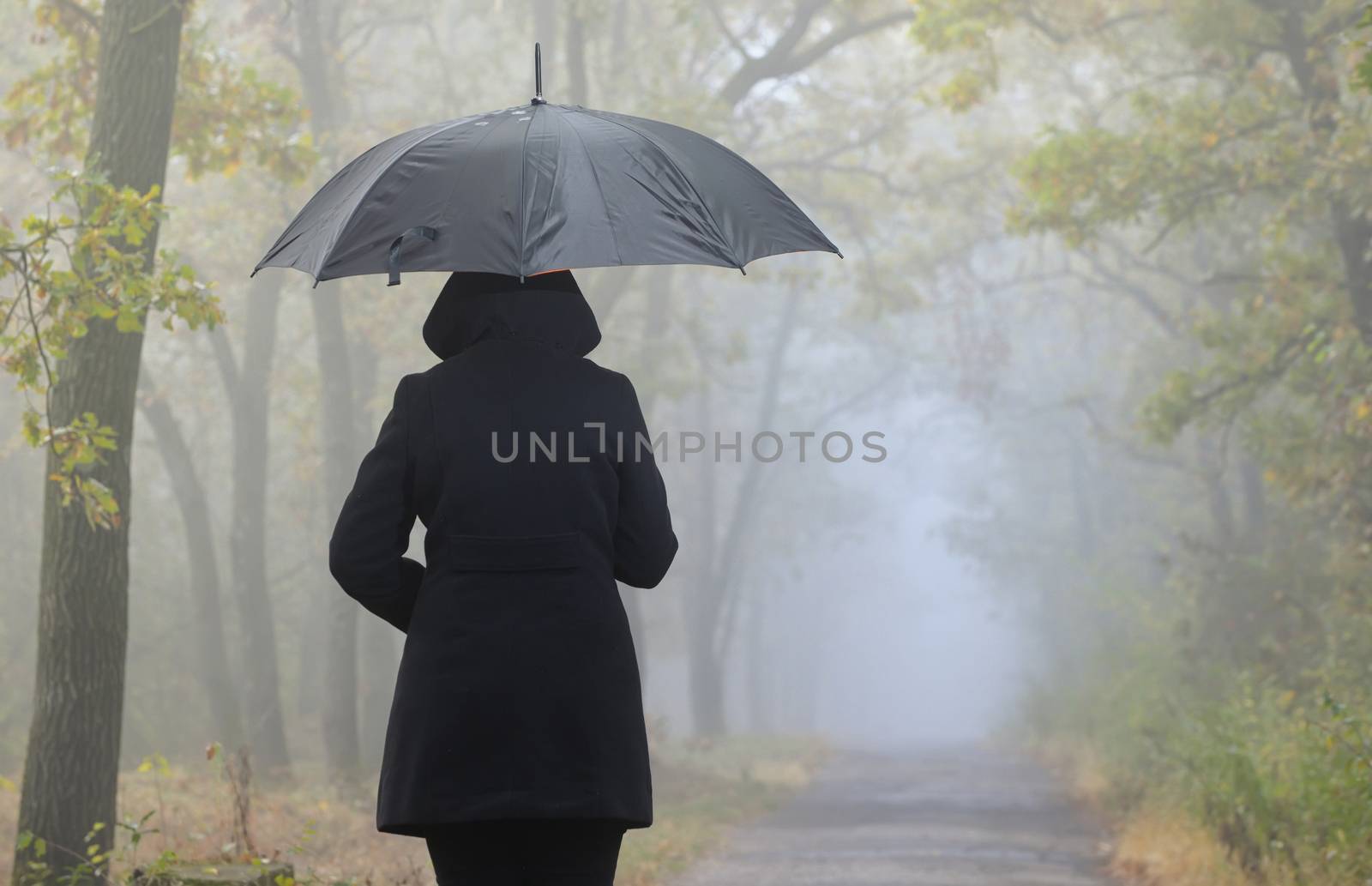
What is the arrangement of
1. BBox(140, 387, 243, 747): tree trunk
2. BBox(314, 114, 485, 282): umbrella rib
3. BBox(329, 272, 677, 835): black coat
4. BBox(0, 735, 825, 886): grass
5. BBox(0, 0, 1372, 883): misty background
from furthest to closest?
1. BBox(140, 387, 243, 747): tree trunk
2. BBox(0, 0, 1372, 883): misty background
3. BBox(0, 735, 825, 886): grass
4. BBox(314, 114, 485, 282): umbrella rib
5. BBox(329, 272, 677, 835): black coat

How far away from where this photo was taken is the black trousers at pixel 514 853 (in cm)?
329

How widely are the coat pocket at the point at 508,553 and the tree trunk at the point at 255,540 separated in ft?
44.6

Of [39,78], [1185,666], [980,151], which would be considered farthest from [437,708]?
[980,151]

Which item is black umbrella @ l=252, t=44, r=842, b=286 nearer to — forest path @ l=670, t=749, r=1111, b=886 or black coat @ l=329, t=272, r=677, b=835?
black coat @ l=329, t=272, r=677, b=835

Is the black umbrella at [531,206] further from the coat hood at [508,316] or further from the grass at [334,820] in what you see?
the grass at [334,820]

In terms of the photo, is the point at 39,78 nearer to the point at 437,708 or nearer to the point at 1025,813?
the point at 437,708

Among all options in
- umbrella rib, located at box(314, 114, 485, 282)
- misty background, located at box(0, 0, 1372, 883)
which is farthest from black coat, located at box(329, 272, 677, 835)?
misty background, located at box(0, 0, 1372, 883)

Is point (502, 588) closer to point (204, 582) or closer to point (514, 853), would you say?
point (514, 853)

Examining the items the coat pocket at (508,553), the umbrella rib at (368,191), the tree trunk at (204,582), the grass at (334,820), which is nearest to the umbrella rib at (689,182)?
the umbrella rib at (368,191)

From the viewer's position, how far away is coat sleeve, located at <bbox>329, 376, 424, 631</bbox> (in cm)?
332

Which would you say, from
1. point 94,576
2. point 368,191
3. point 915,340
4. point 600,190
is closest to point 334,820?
point 94,576

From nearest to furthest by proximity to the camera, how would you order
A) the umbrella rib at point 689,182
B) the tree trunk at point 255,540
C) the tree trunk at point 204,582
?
the umbrella rib at point 689,182
the tree trunk at point 255,540
the tree trunk at point 204,582

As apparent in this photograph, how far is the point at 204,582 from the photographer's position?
17.4 metres

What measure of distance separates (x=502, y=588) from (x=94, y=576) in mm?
4420
